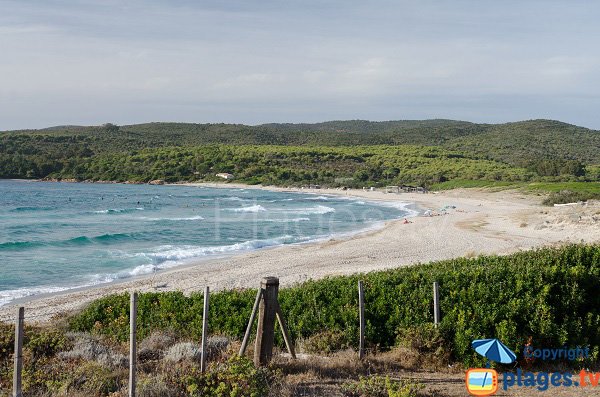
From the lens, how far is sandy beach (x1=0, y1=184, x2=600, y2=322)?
17.8 meters

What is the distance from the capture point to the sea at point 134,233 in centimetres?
2198

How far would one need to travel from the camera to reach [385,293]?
A: 30.7 ft

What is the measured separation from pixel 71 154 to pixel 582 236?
350 feet

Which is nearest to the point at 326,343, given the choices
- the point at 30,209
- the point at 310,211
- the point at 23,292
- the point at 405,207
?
the point at 23,292

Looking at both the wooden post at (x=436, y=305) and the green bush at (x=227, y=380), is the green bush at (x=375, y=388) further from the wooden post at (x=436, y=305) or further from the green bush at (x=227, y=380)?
the wooden post at (x=436, y=305)

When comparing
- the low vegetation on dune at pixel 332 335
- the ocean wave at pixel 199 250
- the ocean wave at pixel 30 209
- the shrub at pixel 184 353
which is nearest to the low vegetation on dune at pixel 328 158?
the ocean wave at pixel 30 209

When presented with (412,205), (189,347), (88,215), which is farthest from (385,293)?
(412,205)

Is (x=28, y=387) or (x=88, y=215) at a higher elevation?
(x=28, y=387)

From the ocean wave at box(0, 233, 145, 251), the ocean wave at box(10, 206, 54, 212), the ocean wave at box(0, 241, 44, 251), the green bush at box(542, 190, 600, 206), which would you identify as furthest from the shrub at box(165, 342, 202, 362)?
the ocean wave at box(10, 206, 54, 212)

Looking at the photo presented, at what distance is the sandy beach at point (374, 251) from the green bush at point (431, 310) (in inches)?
180

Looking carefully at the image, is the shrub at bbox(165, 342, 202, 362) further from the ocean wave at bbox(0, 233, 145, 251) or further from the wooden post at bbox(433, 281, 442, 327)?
the ocean wave at bbox(0, 233, 145, 251)

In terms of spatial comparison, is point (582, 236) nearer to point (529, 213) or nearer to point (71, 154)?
point (529, 213)

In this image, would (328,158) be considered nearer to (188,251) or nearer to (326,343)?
(188,251)

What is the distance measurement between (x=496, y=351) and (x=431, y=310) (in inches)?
61.0
